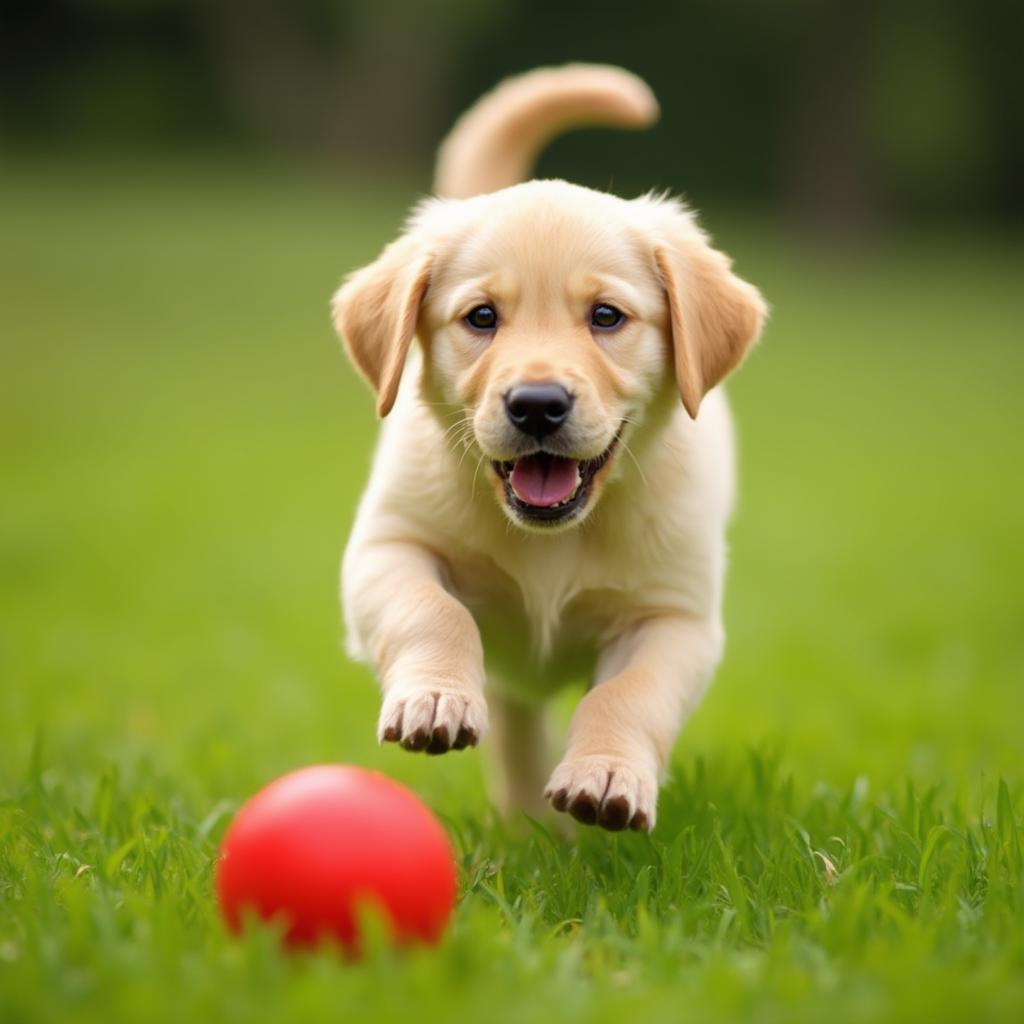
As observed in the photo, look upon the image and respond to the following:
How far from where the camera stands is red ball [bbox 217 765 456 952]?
94.1 inches

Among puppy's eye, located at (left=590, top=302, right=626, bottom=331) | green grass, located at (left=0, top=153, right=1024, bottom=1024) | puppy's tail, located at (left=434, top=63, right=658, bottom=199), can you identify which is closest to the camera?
green grass, located at (left=0, top=153, right=1024, bottom=1024)

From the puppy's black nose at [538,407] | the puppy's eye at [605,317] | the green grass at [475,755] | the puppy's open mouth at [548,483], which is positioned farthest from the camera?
the puppy's eye at [605,317]

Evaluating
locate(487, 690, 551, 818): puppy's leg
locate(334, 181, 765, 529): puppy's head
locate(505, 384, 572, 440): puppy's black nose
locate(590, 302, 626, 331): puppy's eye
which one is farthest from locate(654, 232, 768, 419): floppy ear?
locate(487, 690, 551, 818): puppy's leg

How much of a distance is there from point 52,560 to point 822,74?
2392 cm

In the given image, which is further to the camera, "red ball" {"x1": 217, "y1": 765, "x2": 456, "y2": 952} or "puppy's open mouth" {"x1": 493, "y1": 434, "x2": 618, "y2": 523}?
"puppy's open mouth" {"x1": 493, "y1": 434, "x2": 618, "y2": 523}

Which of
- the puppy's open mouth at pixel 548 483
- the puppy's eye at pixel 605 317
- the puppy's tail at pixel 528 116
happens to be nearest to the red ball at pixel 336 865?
the puppy's open mouth at pixel 548 483

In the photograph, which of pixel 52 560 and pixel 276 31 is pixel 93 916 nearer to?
pixel 52 560

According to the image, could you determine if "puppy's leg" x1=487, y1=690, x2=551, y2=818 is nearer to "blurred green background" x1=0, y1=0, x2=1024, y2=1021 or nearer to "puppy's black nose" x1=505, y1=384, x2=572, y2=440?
"blurred green background" x1=0, y1=0, x2=1024, y2=1021

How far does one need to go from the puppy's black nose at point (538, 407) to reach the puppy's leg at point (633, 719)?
58 cm

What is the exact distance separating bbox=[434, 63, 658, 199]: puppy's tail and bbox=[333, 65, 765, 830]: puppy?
89cm

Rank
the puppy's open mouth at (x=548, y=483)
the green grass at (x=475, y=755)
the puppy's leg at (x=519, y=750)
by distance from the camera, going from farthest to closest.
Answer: the puppy's leg at (x=519, y=750), the puppy's open mouth at (x=548, y=483), the green grass at (x=475, y=755)

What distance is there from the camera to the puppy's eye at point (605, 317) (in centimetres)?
332

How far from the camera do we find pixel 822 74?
92.9 feet

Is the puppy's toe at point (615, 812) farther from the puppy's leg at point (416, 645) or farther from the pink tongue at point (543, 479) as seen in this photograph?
the pink tongue at point (543, 479)
